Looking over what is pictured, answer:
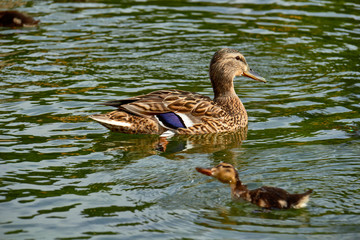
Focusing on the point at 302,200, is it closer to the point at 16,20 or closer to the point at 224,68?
the point at 224,68

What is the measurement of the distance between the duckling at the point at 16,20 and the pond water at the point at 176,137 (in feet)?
0.53

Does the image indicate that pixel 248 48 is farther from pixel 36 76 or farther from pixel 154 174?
pixel 154 174

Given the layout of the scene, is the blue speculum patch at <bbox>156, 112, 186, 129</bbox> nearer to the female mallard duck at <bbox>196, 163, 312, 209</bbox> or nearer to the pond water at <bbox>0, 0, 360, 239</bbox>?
the pond water at <bbox>0, 0, 360, 239</bbox>

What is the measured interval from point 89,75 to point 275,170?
17.5 feet

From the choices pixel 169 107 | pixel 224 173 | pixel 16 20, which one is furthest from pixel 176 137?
pixel 16 20

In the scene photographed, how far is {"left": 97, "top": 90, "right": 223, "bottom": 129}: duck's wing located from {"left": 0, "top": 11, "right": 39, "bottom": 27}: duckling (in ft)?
20.5

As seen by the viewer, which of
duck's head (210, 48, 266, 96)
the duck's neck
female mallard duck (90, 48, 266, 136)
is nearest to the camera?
female mallard duck (90, 48, 266, 136)

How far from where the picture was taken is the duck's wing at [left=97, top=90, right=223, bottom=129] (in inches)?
376

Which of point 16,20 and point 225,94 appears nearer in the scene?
point 225,94

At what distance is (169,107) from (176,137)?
0.43 m

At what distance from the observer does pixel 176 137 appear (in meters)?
9.55

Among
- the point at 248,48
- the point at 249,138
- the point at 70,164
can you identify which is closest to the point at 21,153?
the point at 70,164

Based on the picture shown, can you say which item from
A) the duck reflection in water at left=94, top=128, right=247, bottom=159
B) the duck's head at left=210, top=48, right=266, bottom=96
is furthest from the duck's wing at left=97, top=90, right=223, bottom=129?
the duck's head at left=210, top=48, right=266, bottom=96

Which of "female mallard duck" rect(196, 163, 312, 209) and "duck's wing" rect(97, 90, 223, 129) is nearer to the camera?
"female mallard duck" rect(196, 163, 312, 209)
